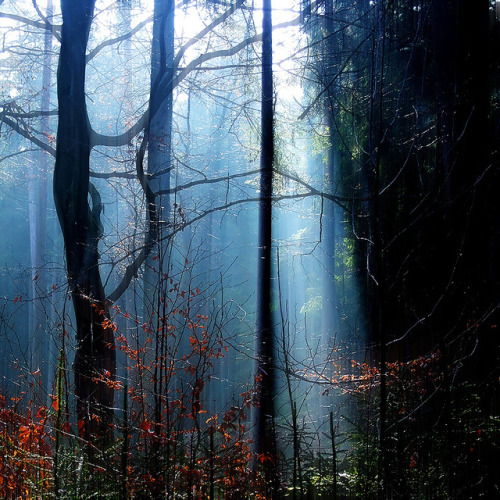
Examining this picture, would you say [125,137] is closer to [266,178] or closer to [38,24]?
[38,24]

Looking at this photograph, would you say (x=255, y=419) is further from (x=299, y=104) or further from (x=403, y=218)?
(x=299, y=104)

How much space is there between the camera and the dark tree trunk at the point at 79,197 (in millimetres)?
6250

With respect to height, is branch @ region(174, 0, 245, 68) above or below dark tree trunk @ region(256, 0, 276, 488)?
above

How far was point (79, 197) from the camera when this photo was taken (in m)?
6.48

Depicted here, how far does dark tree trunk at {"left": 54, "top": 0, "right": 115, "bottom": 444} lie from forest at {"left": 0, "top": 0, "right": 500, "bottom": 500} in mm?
26

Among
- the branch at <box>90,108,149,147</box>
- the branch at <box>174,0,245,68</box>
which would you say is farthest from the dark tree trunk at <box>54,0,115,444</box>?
the branch at <box>174,0,245,68</box>

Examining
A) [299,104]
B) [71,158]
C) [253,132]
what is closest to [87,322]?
[71,158]

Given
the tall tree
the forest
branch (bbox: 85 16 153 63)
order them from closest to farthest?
the forest, the tall tree, branch (bbox: 85 16 153 63)

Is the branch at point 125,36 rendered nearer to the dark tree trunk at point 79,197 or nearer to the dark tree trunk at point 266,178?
the dark tree trunk at point 79,197

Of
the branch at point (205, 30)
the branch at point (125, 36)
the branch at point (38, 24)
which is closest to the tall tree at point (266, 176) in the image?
the branch at point (205, 30)

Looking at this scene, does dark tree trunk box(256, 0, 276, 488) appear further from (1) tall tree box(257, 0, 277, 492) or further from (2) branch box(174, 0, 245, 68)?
(2) branch box(174, 0, 245, 68)

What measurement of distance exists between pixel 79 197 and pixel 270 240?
8.27ft

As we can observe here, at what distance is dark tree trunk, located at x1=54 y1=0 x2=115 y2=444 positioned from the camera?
625 cm

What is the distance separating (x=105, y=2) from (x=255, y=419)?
6190 millimetres
